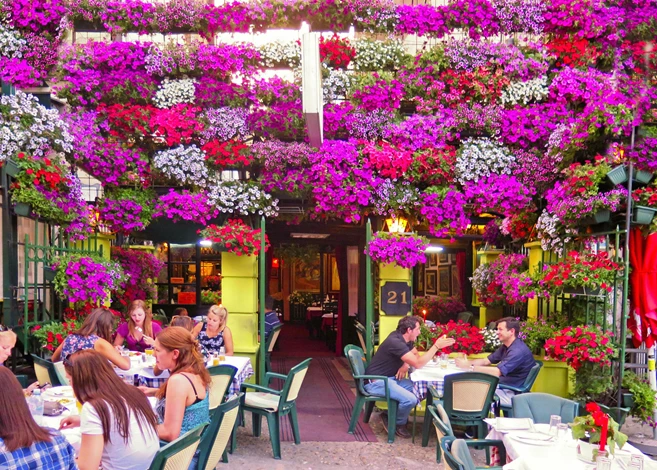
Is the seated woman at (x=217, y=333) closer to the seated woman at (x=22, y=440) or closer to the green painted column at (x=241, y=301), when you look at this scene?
the green painted column at (x=241, y=301)

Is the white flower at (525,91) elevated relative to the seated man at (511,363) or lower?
elevated

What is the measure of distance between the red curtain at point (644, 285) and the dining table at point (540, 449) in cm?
306

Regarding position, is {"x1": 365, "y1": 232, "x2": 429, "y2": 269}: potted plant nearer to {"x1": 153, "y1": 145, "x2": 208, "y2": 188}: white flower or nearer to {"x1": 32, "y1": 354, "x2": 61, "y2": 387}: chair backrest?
{"x1": 153, "y1": 145, "x2": 208, "y2": 188}: white flower

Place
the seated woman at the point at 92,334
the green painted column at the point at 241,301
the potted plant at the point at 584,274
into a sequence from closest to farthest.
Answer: the seated woman at the point at 92,334, the potted plant at the point at 584,274, the green painted column at the point at 241,301

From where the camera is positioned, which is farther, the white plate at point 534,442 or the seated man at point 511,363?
the seated man at point 511,363

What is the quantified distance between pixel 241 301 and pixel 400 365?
2.83m

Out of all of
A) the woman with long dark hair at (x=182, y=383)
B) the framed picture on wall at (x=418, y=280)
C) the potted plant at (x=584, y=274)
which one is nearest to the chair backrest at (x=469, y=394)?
the potted plant at (x=584, y=274)

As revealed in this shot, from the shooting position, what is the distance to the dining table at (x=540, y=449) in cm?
368

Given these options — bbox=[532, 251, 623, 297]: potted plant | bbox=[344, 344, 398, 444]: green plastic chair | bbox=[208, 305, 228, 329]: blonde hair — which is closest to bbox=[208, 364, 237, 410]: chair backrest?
bbox=[344, 344, 398, 444]: green plastic chair

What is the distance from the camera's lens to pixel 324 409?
8297 millimetres

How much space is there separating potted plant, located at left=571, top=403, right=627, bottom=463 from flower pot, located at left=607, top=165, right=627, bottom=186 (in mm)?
3894

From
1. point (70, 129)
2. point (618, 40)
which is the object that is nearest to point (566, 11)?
point (618, 40)

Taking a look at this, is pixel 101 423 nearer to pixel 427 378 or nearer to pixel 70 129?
pixel 427 378

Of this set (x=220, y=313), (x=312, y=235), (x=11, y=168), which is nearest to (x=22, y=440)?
(x=220, y=313)
